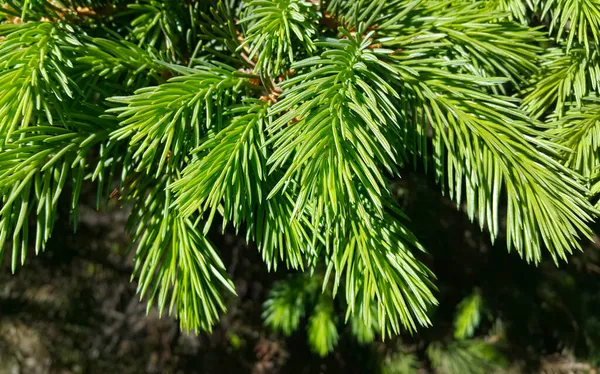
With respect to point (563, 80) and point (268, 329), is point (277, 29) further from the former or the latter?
point (268, 329)

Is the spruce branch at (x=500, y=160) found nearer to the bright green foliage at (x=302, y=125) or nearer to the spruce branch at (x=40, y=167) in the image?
the bright green foliage at (x=302, y=125)

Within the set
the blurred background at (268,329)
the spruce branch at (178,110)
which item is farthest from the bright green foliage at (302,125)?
the blurred background at (268,329)

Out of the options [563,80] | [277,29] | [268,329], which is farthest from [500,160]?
[268,329]

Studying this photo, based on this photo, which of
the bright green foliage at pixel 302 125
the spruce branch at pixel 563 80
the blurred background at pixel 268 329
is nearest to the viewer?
the bright green foliage at pixel 302 125

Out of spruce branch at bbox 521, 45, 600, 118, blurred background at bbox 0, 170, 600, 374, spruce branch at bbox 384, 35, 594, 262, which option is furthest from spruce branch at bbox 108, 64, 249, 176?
blurred background at bbox 0, 170, 600, 374

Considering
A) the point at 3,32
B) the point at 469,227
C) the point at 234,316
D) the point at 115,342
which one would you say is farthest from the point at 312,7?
Result: the point at 115,342
